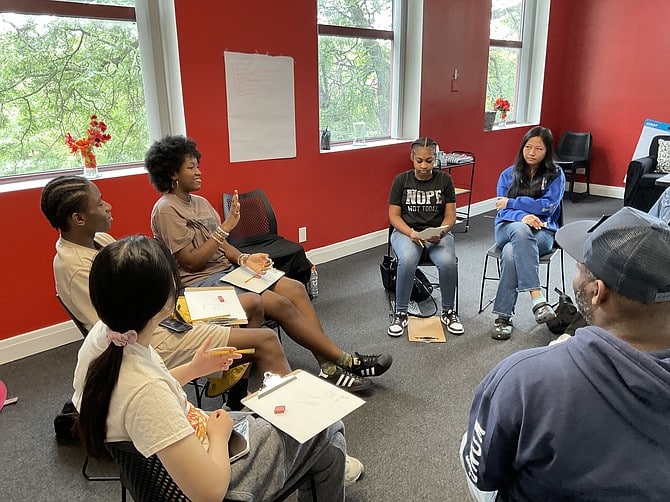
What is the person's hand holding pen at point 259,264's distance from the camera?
2451 millimetres

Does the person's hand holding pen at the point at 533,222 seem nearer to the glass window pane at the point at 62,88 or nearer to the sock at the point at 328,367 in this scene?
the sock at the point at 328,367

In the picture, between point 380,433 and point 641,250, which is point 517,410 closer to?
point 641,250

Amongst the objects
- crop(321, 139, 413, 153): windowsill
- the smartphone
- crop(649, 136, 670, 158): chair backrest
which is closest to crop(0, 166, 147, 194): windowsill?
the smartphone

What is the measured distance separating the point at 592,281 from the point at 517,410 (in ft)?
0.91

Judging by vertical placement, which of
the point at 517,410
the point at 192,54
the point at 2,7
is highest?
the point at 2,7

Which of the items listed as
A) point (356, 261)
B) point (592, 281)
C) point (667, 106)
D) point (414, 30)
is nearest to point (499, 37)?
point (414, 30)

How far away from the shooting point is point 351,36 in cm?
415

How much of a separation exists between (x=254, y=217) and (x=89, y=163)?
101cm

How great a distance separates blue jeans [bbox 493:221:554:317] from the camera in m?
2.92

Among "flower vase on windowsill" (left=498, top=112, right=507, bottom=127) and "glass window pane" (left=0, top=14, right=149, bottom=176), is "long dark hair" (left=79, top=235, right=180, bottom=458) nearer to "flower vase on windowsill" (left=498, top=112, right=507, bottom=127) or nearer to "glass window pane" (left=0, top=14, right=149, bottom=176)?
"glass window pane" (left=0, top=14, right=149, bottom=176)

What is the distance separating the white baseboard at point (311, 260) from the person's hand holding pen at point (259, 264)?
1.22 m

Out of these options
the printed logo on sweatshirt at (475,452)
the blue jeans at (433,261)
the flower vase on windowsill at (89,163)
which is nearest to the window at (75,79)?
the flower vase on windowsill at (89,163)

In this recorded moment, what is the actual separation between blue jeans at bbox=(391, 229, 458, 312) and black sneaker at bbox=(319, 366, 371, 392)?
789mm

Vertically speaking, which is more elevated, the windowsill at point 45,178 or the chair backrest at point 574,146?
the windowsill at point 45,178
